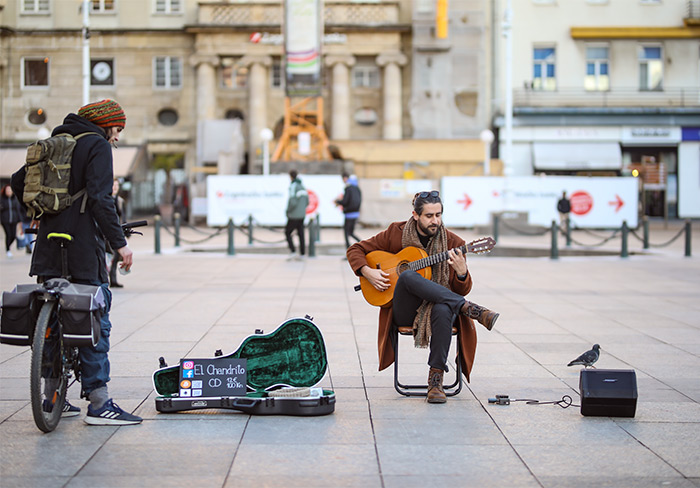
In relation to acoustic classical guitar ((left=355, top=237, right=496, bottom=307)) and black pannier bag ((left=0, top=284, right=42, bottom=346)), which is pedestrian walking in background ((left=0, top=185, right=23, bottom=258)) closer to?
acoustic classical guitar ((left=355, top=237, right=496, bottom=307))

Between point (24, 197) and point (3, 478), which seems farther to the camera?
point (24, 197)

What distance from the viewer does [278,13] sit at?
44.1m

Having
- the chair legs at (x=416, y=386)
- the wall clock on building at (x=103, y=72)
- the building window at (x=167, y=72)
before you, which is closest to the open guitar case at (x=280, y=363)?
the chair legs at (x=416, y=386)

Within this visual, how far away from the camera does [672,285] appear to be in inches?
604

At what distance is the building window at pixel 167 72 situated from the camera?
4569 centimetres

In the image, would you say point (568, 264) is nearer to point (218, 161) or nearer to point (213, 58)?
point (218, 161)

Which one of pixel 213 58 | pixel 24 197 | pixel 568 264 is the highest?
pixel 213 58

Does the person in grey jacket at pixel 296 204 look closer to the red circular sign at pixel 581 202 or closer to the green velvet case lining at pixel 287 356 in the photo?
the green velvet case lining at pixel 287 356

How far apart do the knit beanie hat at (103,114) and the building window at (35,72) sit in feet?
140

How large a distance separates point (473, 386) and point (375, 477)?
246 centimetres

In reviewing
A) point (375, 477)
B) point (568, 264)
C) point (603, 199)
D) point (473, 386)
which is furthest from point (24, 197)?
point (603, 199)

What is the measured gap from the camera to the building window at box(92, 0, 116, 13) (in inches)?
1793

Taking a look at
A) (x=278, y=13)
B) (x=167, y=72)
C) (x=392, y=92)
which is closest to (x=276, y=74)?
(x=278, y=13)

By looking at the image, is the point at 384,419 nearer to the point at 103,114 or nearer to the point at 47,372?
the point at 47,372
